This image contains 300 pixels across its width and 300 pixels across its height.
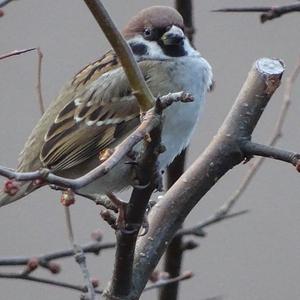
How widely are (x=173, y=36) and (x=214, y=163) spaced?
0.60m

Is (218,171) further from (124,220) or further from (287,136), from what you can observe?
(287,136)

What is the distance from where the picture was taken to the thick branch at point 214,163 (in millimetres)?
2594

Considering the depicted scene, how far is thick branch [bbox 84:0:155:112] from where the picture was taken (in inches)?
71.3

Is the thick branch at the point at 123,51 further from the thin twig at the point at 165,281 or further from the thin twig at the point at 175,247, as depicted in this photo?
the thin twig at the point at 175,247

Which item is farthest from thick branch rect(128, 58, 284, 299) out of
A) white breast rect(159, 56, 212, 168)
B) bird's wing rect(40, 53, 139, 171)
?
bird's wing rect(40, 53, 139, 171)

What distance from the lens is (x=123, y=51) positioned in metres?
1.89

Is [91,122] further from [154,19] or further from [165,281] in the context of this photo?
[165,281]

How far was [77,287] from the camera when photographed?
266cm

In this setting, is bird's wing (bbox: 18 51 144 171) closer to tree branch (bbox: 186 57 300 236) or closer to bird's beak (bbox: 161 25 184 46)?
bird's beak (bbox: 161 25 184 46)

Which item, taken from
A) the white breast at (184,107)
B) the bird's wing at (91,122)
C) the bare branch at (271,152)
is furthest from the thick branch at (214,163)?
the bird's wing at (91,122)

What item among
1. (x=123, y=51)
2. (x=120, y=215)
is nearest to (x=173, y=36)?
(x=120, y=215)

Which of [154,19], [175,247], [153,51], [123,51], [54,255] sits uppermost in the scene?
[123,51]

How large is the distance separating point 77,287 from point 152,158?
2.11 ft

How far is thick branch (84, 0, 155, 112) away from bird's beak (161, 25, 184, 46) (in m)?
1.09
